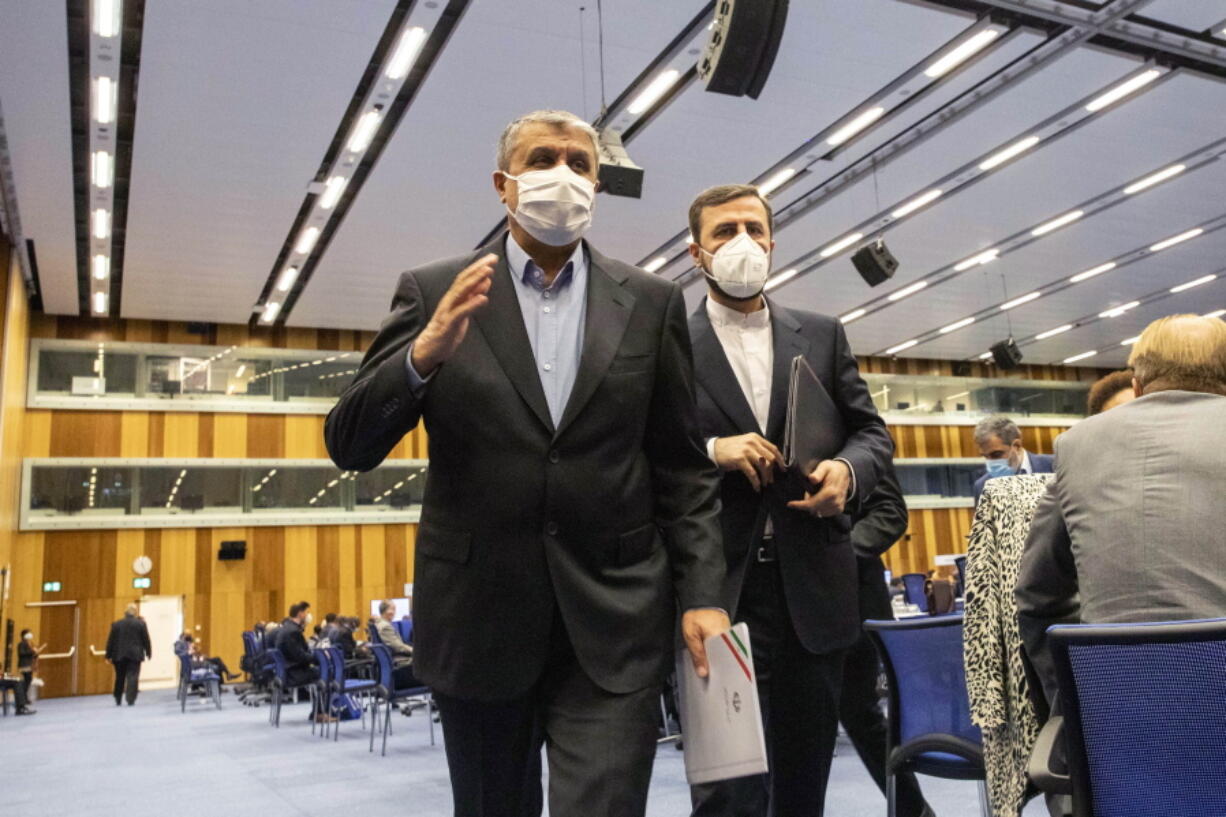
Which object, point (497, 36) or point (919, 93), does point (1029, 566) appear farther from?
point (919, 93)

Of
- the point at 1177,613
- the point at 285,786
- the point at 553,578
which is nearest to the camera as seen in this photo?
the point at 553,578

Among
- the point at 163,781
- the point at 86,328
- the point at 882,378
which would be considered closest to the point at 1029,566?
the point at 163,781

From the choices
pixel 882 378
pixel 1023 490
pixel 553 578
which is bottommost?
pixel 553 578

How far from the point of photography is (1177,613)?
5.94 feet

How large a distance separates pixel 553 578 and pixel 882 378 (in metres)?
22.3

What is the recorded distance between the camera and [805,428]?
2068mm

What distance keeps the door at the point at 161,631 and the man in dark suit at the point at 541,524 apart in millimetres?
17963

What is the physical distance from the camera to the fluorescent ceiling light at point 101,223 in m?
12.6

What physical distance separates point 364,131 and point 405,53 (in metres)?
1.74

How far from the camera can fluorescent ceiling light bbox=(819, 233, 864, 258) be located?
14.1 meters

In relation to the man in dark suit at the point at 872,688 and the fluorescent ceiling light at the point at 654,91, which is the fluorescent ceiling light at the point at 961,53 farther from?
the man in dark suit at the point at 872,688

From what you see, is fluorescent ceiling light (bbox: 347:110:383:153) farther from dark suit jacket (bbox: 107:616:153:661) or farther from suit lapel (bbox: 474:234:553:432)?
suit lapel (bbox: 474:234:553:432)

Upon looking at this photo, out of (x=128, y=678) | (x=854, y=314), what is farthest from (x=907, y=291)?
(x=128, y=678)

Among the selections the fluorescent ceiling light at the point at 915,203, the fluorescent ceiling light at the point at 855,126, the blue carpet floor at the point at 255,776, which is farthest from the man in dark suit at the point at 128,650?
the fluorescent ceiling light at the point at 915,203
